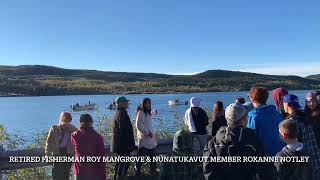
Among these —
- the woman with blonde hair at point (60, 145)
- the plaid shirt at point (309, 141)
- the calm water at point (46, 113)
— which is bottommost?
the calm water at point (46, 113)

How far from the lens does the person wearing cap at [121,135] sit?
8.41 metres

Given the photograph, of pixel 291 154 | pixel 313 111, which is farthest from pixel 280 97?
pixel 291 154

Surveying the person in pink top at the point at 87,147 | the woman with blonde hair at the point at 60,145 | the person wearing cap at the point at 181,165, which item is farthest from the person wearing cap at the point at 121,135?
the person wearing cap at the point at 181,165

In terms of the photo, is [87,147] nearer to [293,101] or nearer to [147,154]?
[147,154]

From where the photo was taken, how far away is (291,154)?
5363 mm

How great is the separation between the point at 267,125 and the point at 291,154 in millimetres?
751

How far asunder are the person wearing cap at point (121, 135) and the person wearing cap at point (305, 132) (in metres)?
3.17

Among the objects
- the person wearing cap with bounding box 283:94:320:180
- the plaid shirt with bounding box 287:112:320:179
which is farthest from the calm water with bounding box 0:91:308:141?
the plaid shirt with bounding box 287:112:320:179

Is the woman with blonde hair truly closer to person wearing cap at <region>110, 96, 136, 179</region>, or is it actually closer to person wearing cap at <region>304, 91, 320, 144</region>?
person wearing cap at <region>110, 96, 136, 179</region>

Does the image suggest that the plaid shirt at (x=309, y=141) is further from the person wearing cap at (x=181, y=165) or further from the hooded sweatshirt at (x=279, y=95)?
the person wearing cap at (x=181, y=165)

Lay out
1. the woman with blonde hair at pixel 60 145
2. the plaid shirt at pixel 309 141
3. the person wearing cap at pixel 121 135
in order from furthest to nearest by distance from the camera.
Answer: the person wearing cap at pixel 121 135 < the woman with blonde hair at pixel 60 145 < the plaid shirt at pixel 309 141

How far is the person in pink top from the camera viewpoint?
262 inches

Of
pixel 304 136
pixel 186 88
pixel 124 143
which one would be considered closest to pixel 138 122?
pixel 124 143

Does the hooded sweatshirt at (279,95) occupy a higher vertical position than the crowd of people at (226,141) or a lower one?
higher
